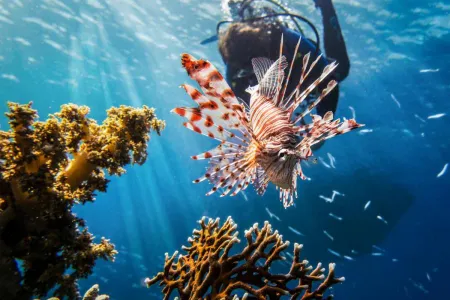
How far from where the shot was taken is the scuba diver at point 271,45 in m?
5.33

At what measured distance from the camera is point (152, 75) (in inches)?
848

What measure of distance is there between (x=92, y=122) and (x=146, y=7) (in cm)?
1357

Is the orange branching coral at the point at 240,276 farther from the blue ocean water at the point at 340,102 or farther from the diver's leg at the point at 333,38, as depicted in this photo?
the blue ocean water at the point at 340,102

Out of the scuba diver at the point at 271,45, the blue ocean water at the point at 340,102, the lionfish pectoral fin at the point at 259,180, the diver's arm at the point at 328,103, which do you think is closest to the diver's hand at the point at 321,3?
the scuba diver at the point at 271,45

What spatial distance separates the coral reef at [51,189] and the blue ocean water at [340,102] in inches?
414

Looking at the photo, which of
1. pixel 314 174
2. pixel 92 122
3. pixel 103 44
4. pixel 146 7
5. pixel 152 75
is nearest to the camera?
pixel 92 122

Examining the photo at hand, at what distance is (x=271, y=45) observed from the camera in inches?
215

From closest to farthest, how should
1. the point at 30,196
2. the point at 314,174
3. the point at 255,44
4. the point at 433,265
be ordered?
the point at 30,196 < the point at 255,44 < the point at 314,174 < the point at 433,265

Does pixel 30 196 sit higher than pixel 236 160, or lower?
higher

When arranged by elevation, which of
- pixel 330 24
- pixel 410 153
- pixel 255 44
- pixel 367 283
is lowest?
pixel 367 283

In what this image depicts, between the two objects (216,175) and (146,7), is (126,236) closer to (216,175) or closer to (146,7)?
(146,7)

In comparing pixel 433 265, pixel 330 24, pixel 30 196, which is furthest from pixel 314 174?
pixel 30 196

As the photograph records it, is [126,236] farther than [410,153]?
Yes

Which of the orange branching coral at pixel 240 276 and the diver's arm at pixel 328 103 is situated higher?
the orange branching coral at pixel 240 276
